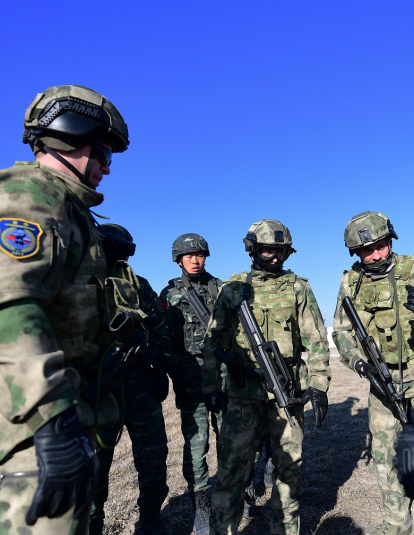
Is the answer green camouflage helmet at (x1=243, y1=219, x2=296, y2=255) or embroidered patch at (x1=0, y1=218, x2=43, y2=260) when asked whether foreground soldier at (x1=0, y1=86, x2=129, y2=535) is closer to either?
embroidered patch at (x1=0, y1=218, x2=43, y2=260)

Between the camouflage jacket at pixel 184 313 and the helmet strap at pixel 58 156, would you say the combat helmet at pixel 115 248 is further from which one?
the camouflage jacket at pixel 184 313

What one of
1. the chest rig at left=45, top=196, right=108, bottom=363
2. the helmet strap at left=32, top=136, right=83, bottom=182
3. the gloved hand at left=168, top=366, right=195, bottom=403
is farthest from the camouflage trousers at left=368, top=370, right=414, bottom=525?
the helmet strap at left=32, top=136, right=83, bottom=182

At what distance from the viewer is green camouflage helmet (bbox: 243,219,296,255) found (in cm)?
421

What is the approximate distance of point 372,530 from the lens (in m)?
4.11

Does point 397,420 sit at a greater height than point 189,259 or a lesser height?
lesser

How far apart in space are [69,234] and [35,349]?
0.50m

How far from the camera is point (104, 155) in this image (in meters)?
2.32

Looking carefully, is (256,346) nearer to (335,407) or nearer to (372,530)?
(372,530)

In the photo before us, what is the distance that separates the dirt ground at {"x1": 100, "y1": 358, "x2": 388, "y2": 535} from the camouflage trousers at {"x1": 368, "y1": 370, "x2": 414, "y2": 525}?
363mm

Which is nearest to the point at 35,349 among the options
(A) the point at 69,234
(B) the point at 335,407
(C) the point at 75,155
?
(A) the point at 69,234

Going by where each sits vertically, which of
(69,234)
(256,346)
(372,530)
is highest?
(69,234)

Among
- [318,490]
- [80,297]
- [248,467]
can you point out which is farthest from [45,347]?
[318,490]

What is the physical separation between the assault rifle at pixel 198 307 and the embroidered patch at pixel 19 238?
3918 mm

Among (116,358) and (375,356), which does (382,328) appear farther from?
(116,358)
